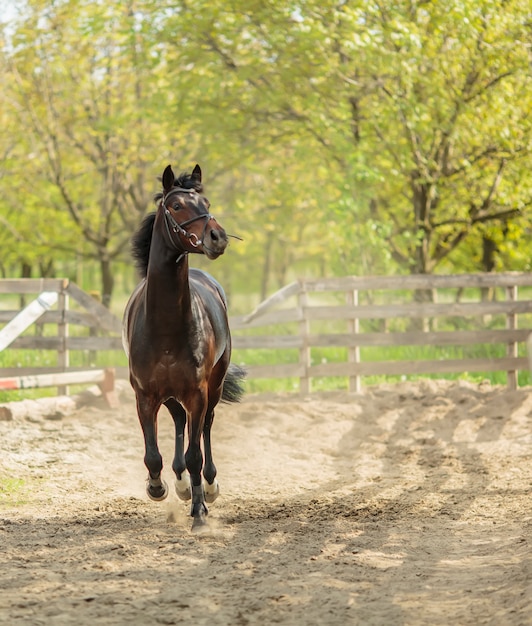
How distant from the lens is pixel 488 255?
719 inches

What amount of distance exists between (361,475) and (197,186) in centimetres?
313

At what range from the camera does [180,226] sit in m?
5.11

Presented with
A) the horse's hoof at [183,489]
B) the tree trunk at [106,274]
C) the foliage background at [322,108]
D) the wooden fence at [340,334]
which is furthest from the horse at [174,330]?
the tree trunk at [106,274]

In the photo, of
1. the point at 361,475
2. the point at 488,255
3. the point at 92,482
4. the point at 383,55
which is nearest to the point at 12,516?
the point at 92,482

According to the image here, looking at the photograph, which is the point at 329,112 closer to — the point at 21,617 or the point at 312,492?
the point at 312,492

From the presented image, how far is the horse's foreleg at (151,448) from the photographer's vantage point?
550 centimetres

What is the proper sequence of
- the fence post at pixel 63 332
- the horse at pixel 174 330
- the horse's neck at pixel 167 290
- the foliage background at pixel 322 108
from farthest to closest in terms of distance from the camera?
1. the foliage background at pixel 322 108
2. the fence post at pixel 63 332
3. the horse's neck at pixel 167 290
4. the horse at pixel 174 330

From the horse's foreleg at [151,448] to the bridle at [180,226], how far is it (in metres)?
1.06

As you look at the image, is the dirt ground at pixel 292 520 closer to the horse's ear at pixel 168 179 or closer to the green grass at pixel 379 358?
the green grass at pixel 379 358

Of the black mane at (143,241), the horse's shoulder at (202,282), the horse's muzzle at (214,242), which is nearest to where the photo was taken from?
the horse's muzzle at (214,242)

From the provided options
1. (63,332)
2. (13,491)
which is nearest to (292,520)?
(13,491)

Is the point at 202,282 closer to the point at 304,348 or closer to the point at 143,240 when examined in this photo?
the point at 143,240

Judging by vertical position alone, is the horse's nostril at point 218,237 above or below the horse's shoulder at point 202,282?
above

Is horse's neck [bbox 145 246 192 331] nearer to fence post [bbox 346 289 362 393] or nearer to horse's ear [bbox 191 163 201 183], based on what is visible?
horse's ear [bbox 191 163 201 183]
